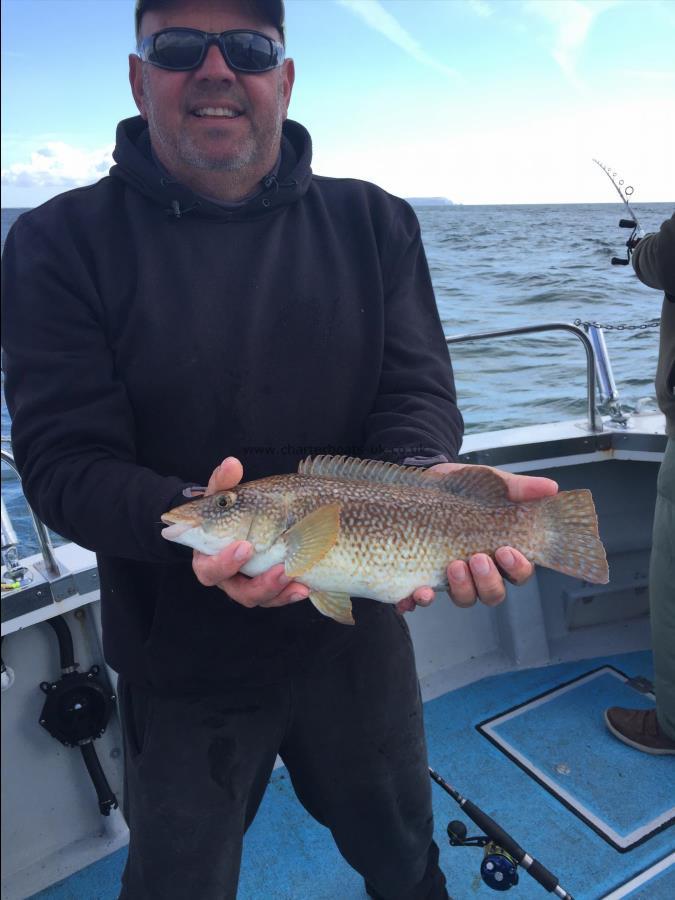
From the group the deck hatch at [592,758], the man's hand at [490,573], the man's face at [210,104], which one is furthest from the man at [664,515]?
the man's face at [210,104]

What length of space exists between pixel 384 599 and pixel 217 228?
133 cm

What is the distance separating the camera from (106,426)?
204 cm

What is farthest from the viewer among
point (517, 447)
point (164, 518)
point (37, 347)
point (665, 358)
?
point (517, 447)

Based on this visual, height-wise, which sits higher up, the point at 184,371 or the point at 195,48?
the point at 195,48

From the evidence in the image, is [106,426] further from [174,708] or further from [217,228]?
[174,708]

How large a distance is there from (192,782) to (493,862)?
150 centimetres

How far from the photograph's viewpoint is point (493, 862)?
2.88m

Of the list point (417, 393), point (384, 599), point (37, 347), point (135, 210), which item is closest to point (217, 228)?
point (135, 210)

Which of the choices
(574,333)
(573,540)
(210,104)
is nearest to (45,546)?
(210,104)

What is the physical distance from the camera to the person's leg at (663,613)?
341 cm

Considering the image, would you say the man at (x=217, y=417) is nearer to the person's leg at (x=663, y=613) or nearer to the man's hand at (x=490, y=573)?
the man's hand at (x=490, y=573)

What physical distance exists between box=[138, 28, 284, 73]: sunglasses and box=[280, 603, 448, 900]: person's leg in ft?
6.15

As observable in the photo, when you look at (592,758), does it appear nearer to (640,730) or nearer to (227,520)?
(640,730)

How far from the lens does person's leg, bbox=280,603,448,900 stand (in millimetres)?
2365
